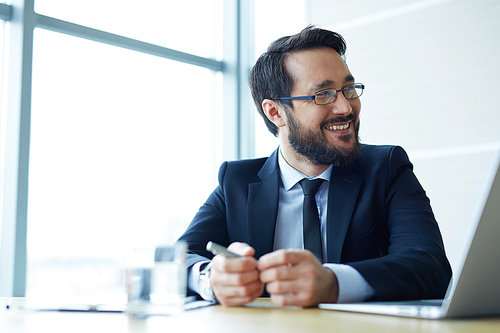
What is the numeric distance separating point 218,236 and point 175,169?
8.11 ft

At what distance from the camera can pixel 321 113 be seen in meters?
2.02

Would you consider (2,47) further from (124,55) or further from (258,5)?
(258,5)

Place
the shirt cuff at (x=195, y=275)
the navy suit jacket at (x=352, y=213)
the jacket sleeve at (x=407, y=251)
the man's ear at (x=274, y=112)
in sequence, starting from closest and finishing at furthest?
the jacket sleeve at (x=407, y=251) → the shirt cuff at (x=195, y=275) → the navy suit jacket at (x=352, y=213) → the man's ear at (x=274, y=112)

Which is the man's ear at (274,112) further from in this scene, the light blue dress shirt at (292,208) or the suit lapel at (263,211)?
the suit lapel at (263,211)

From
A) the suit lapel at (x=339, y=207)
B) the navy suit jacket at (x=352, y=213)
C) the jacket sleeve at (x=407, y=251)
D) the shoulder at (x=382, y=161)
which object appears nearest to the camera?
the jacket sleeve at (x=407, y=251)

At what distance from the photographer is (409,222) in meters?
1.58

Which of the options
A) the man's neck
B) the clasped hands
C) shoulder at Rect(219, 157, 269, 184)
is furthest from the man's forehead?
the clasped hands

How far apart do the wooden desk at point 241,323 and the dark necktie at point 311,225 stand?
75 cm

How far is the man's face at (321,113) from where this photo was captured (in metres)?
1.96

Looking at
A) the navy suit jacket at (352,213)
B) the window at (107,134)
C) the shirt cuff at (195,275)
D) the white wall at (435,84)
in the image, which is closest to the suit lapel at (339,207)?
the navy suit jacket at (352,213)

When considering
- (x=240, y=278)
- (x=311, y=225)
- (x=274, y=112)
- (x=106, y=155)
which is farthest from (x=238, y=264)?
(x=106, y=155)

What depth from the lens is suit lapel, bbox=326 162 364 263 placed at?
1673mm

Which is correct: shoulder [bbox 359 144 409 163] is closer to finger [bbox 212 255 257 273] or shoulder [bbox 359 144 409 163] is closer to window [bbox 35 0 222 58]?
finger [bbox 212 255 257 273]

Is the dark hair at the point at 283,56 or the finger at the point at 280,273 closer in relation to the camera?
the finger at the point at 280,273
